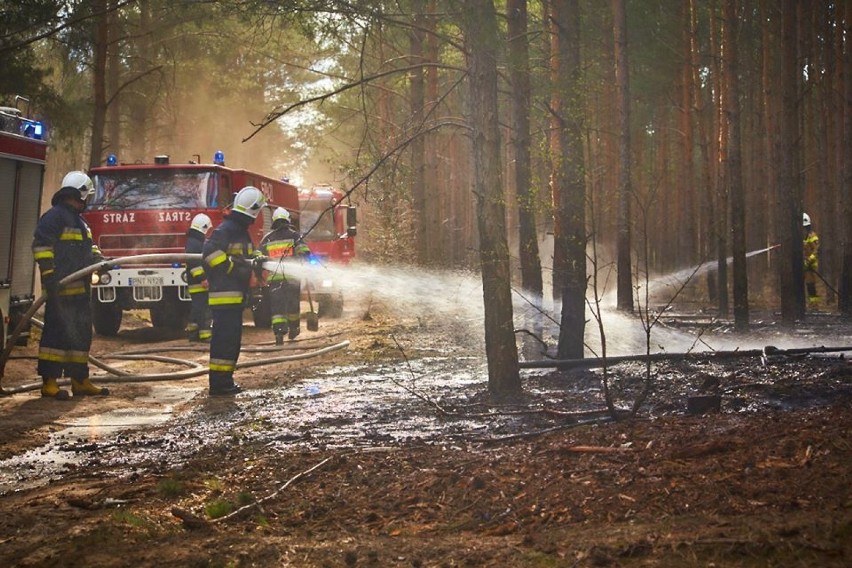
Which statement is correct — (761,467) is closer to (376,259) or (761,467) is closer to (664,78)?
(376,259)

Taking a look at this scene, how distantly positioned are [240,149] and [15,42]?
25.2 meters

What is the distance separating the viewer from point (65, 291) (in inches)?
364

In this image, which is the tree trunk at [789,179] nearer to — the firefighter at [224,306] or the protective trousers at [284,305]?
the protective trousers at [284,305]

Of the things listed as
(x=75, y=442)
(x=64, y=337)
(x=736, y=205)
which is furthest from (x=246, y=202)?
(x=736, y=205)

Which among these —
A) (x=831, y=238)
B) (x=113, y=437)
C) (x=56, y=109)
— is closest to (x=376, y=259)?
(x=56, y=109)

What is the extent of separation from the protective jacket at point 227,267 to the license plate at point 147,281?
16.4 feet

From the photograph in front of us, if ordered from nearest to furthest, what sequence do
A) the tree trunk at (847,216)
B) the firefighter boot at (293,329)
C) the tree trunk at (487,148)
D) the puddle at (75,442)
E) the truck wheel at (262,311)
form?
1. the puddle at (75,442)
2. the tree trunk at (487,148)
3. the firefighter boot at (293,329)
4. the truck wheel at (262,311)
5. the tree trunk at (847,216)

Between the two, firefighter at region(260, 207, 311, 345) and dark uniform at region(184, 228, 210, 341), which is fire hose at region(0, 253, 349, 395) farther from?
dark uniform at region(184, 228, 210, 341)

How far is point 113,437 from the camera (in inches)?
290

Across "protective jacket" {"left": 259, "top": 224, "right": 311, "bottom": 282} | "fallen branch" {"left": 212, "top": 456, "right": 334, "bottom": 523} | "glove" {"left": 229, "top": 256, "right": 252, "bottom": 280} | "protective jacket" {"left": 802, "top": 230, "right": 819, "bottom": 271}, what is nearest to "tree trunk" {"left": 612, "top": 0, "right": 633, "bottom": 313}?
"protective jacket" {"left": 802, "top": 230, "right": 819, "bottom": 271}

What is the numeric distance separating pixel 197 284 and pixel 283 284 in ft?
3.89

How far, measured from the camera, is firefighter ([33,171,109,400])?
357 inches

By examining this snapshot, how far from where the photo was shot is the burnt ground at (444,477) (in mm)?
4055

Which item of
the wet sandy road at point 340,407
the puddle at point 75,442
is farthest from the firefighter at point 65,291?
the puddle at point 75,442
